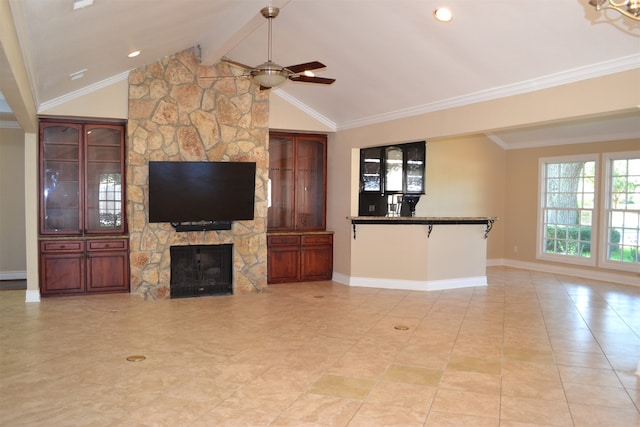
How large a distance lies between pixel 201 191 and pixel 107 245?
152 cm

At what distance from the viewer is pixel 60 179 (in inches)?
274

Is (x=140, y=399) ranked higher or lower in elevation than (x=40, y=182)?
lower

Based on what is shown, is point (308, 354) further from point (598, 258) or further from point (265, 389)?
point (598, 258)

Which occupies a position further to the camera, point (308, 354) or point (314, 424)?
point (308, 354)

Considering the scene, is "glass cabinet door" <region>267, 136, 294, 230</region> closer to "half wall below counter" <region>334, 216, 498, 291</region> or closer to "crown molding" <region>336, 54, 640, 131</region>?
"half wall below counter" <region>334, 216, 498, 291</region>

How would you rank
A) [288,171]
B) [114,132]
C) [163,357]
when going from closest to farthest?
[163,357], [114,132], [288,171]

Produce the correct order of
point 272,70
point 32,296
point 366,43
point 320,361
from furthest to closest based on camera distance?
point 32,296 → point 366,43 → point 272,70 → point 320,361

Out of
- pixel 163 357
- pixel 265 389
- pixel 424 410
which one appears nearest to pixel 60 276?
pixel 163 357

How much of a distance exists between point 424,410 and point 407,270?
4.31m

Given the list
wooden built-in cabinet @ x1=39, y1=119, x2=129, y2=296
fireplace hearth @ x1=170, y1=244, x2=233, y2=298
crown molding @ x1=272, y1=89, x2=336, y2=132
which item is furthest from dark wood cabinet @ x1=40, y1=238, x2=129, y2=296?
crown molding @ x1=272, y1=89, x2=336, y2=132

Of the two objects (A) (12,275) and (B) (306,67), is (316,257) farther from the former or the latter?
(A) (12,275)

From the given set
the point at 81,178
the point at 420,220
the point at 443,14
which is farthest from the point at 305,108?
the point at 443,14

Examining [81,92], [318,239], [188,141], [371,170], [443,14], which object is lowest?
[318,239]

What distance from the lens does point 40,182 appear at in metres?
6.81
